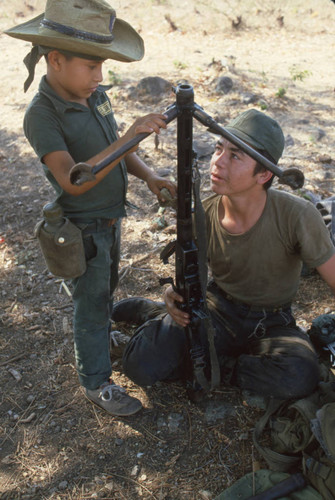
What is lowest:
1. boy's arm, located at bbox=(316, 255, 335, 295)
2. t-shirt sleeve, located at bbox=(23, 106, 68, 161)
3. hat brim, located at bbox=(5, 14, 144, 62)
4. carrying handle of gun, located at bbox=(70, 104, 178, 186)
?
boy's arm, located at bbox=(316, 255, 335, 295)

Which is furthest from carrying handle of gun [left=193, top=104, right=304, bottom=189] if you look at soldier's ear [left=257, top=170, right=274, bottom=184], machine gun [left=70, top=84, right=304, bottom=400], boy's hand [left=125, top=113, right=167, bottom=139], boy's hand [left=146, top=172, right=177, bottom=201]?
soldier's ear [left=257, top=170, right=274, bottom=184]

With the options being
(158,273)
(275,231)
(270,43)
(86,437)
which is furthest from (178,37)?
(86,437)

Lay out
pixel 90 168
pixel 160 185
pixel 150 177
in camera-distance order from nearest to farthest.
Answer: pixel 90 168, pixel 160 185, pixel 150 177

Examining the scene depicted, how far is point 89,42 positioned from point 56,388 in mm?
2119

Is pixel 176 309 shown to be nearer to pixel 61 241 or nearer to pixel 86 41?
pixel 61 241

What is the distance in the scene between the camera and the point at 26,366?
3.29 m

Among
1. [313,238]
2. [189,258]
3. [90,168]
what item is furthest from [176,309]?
[90,168]

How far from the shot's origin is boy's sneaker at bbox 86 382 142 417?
2.85 metres

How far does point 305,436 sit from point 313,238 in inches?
41.0

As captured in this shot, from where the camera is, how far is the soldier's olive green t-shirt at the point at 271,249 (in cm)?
261

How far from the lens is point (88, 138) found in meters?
2.50

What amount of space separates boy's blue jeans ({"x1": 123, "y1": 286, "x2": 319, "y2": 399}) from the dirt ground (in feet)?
0.66

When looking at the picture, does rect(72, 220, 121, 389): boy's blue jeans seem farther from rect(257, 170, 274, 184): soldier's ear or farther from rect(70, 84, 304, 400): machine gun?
rect(257, 170, 274, 184): soldier's ear

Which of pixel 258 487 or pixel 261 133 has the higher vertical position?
pixel 261 133
